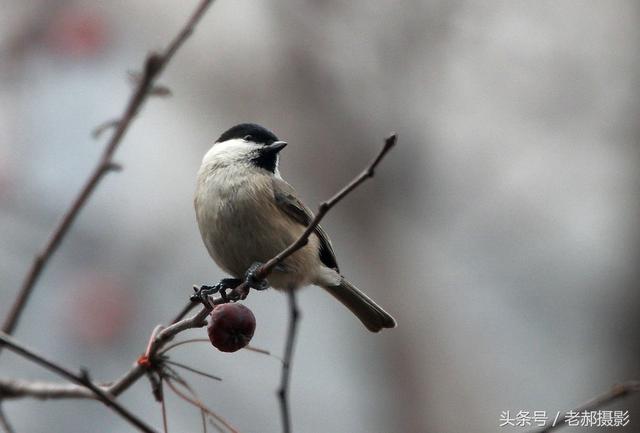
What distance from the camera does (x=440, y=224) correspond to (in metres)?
7.57

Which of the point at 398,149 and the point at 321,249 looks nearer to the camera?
the point at 321,249

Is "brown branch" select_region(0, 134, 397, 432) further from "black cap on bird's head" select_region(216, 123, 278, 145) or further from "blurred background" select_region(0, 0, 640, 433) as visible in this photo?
"blurred background" select_region(0, 0, 640, 433)

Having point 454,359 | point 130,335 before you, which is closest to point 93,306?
point 130,335

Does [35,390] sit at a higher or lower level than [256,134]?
lower

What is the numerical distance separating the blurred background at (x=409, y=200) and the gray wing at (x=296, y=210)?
2466mm

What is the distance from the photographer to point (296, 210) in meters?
3.62

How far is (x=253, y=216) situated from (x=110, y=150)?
133 centimetres

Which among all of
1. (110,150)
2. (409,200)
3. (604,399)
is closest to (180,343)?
(110,150)

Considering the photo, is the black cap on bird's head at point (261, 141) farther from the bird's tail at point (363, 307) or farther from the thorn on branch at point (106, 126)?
the thorn on branch at point (106, 126)

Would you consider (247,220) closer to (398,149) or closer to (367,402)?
(367,402)

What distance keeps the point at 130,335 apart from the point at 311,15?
370 cm

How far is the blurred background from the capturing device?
20.5 feet

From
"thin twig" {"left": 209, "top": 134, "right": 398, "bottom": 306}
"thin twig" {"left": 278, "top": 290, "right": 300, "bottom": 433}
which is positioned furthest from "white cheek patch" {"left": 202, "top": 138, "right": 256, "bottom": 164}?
"thin twig" {"left": 278, "top": 290, "right": 300, "bottom": 433}

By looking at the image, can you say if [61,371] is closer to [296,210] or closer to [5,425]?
[5,425]
